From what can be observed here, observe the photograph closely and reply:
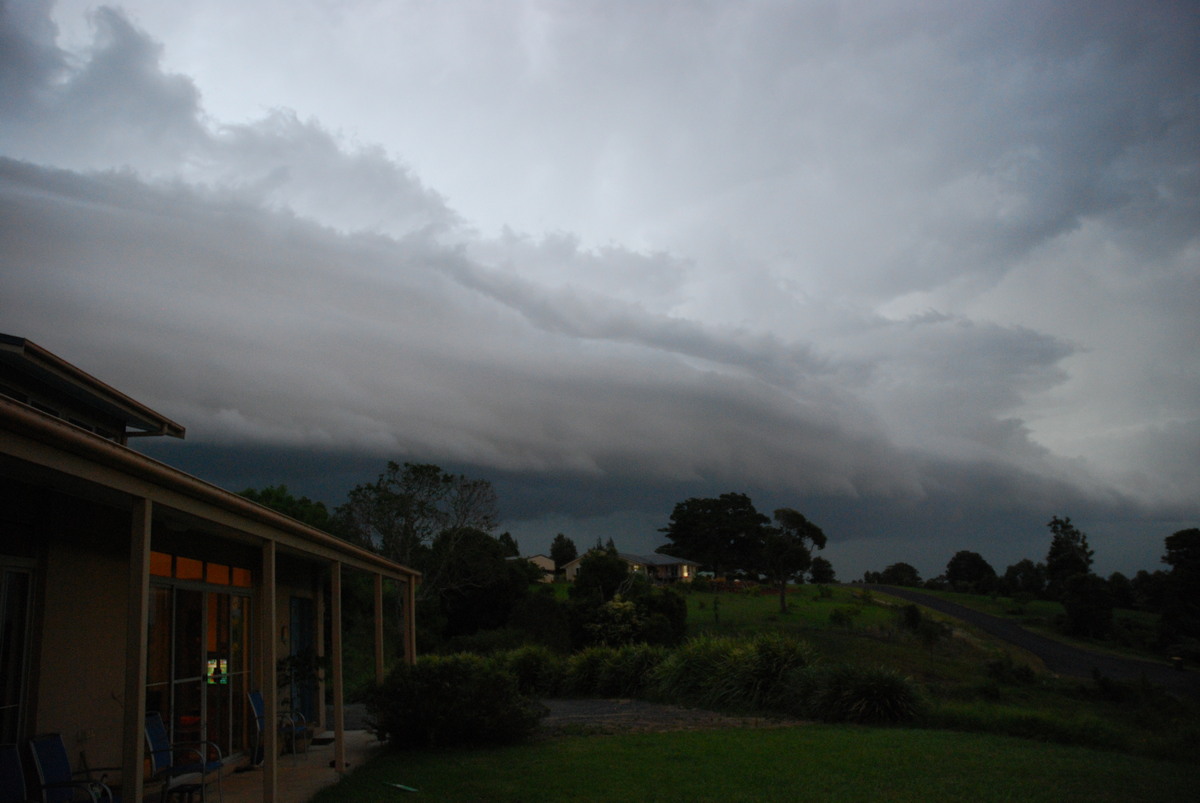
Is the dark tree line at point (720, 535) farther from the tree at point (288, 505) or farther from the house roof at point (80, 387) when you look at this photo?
the house roof at point (80, 387)

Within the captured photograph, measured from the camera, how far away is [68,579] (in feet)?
23.0

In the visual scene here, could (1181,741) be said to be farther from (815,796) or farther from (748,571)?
(748,571)

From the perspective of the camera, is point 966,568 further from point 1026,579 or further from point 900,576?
point 1026,579

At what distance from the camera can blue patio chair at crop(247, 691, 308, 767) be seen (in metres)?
10.0

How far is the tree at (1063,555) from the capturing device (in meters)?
51.3

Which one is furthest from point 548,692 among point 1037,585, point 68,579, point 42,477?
point 1037,585

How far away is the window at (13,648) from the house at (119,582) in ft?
0.04

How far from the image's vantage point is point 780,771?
32.0 ft

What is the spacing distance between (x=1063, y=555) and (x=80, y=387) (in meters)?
58.3

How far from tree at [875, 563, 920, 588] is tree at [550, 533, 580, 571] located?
29686mm

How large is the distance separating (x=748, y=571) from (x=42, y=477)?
7153 cm

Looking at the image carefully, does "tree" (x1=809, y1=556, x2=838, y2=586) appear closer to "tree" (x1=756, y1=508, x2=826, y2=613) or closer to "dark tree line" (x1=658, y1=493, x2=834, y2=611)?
"dark tree line" (x1=658, y1=493, x2=834, y2=611)

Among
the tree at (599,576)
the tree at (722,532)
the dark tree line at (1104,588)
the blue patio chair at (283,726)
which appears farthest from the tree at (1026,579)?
the blue patio chair at (283,726)

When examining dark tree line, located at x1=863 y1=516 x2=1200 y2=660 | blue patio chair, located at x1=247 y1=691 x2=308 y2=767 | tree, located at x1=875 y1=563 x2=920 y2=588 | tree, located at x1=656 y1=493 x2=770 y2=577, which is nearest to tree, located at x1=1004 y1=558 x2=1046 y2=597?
dark tree line, located at x1=863 y1=516 x2=1200 y2=660
